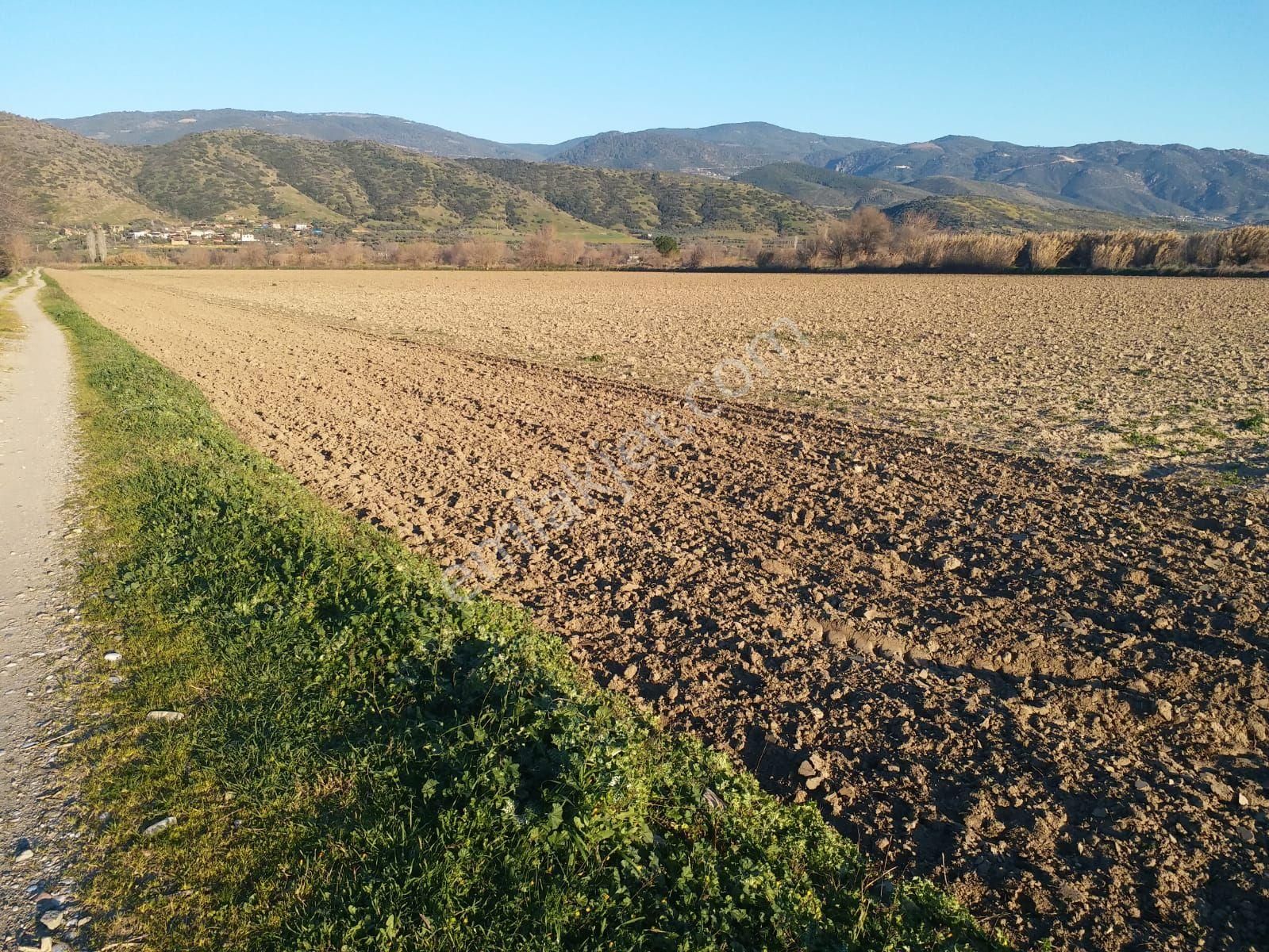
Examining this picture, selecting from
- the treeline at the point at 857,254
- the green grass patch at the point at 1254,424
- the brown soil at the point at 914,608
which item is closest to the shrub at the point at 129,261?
the treeline at the point at 857,254

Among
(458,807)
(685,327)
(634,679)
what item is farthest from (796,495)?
(685,327)

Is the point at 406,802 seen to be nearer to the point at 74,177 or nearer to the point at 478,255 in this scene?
the point at 478,255

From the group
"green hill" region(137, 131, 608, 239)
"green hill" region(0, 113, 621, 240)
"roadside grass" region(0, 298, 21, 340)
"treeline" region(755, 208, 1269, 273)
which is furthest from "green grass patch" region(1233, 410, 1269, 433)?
"green hill" region(137, 131, 608, 239)

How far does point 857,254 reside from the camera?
204 feet

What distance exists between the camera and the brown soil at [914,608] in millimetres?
3842

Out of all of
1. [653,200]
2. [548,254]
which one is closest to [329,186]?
[653,200]

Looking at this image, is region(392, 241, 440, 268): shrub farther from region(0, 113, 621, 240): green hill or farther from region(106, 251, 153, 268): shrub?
region(0, 113, 621, 240): green hill

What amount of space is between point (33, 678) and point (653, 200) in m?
169

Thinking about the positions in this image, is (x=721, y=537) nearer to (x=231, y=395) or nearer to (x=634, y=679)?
(x=634, y=679)

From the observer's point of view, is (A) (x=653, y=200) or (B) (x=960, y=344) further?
(A) (x=653, y=200)

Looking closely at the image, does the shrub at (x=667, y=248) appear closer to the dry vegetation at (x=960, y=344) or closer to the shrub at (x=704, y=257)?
the shrub at (x=704, y=257)

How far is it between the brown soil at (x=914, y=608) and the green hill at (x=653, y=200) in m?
125

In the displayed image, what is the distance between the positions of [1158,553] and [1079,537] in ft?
2.18

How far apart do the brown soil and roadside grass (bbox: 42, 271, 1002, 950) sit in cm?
62
